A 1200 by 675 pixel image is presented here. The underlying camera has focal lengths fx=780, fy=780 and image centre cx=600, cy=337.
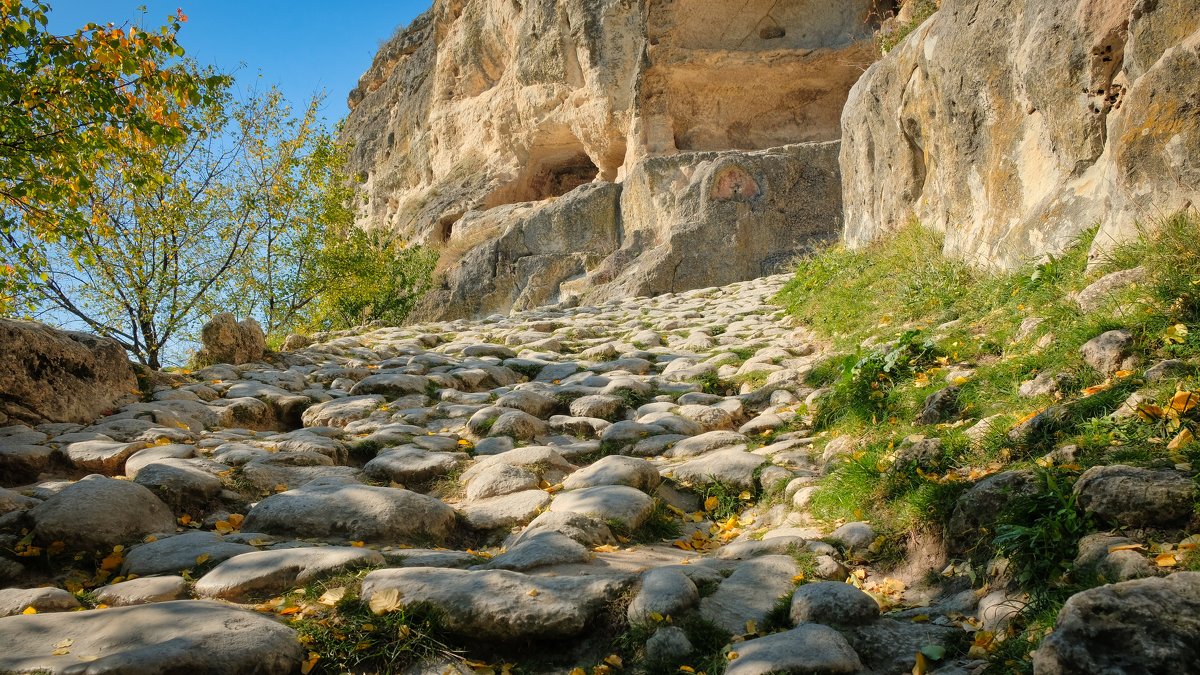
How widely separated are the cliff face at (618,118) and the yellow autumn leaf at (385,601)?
1212 centimetres

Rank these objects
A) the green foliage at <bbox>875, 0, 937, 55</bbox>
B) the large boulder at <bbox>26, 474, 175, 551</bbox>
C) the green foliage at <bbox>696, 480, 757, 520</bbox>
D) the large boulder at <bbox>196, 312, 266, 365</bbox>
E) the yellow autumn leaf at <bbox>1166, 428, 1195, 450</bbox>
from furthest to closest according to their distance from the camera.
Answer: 1. the green foliage at <bbox>875, 0, 937, 55</bbox>
2. the large boulder at <bbox>196, 312, 266, 365</bbox>
3. the green foliage at <bbox>696, 480, 757, 520</bbox>
4. the large boulder at <bbox>26, 474, 175, 551</bbox>
5. the yellow autumn leaf at <bbox>1166, 428, 1195, 450</bbox>

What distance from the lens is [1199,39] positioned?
396 cm

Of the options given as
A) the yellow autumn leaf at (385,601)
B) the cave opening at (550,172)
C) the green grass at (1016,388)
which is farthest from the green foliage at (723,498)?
the cave opening at (550,172)

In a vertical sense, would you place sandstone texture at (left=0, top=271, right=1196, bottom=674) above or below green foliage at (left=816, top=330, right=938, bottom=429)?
A: below

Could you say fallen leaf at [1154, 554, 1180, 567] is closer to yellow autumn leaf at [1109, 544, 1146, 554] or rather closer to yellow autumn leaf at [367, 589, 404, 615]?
yellow autumn leaf at [1109, 544, 1146, 554]

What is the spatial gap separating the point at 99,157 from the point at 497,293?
12701 millimetres

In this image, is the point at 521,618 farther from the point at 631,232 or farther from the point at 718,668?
the point at 631,232

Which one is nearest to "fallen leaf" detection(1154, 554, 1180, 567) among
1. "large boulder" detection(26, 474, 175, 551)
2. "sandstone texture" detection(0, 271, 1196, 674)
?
"sandstone texture" detection(0, 271, 1196, 674)

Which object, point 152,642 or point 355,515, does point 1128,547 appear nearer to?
point 152,642

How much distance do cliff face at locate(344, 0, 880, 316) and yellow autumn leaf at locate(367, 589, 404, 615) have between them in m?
12.1

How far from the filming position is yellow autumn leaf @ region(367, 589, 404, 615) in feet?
8.41

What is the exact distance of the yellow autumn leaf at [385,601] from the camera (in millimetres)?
2562

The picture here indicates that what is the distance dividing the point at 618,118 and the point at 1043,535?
20.8 metres

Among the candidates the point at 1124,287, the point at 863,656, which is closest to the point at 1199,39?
the point at 1124,287
